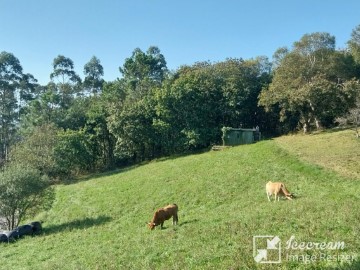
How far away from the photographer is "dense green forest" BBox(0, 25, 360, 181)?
4703 cm

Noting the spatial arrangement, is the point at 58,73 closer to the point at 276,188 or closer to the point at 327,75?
the point at 327,75

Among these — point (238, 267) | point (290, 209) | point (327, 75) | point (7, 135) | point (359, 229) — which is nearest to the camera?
point (238, 267)

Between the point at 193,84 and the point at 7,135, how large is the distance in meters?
45.4

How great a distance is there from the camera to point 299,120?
172 feet

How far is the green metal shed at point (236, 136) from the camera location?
48.7 metres

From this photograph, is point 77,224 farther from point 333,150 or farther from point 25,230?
point 333,150

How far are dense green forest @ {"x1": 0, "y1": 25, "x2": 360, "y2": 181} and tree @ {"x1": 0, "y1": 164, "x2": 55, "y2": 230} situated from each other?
1925cm

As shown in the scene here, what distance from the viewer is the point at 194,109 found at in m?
50.8

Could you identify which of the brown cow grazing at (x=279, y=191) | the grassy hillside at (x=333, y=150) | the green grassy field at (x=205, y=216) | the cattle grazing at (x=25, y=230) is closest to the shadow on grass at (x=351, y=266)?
the green grassy field at (x=205, y=216)

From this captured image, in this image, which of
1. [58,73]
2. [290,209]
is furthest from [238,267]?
[58,73]

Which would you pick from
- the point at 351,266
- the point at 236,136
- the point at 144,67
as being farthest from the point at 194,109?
the point at 351,266

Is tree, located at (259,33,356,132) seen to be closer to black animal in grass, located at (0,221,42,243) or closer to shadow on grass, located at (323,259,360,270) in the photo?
black animal in grass, located at (0,221,42,243)

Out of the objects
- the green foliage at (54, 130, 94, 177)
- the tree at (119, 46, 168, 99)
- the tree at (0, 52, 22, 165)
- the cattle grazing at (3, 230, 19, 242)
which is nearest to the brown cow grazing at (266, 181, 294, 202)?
the cattle grazing at (3, 230, 19, 242)

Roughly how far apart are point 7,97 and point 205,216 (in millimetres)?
68425
